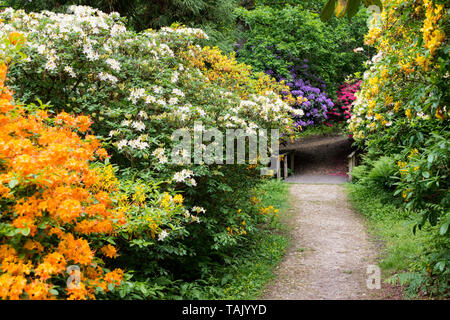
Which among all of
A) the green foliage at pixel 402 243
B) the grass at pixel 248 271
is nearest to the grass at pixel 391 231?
the green foliage at pixel 402 243

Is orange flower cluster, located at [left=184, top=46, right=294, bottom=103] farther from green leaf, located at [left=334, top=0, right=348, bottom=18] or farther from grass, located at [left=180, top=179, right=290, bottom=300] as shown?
green leaf, located at [left=334, top=0, right=348, bottom=18]

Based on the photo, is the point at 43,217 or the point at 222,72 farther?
the point at 222,72

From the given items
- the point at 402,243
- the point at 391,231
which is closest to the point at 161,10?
the point at 391,231

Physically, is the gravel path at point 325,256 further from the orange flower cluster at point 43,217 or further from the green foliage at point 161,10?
the green foliage at point 161,10

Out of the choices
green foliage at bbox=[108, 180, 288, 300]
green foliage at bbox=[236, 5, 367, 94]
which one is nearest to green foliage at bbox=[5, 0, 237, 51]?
green foliage at bbox=[236, 5, 367, 94]

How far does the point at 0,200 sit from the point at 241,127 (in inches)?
121

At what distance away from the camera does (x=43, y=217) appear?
2275mm

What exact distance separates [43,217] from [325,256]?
4.24 meters

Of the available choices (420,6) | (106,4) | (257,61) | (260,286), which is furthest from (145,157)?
(257,61)

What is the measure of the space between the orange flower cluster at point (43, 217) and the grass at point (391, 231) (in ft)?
9.28

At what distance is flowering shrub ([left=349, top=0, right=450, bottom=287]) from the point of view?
9.17ft

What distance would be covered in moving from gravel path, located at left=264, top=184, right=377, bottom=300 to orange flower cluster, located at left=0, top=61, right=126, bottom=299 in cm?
264

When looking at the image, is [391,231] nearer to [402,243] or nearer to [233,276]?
[402,243]
